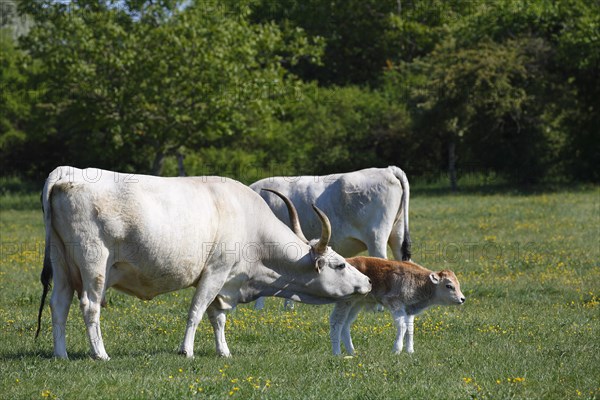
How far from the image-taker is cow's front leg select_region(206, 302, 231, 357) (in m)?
9.87

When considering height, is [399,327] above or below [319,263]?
below

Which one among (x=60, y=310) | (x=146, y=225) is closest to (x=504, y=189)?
(x=146, y=225)

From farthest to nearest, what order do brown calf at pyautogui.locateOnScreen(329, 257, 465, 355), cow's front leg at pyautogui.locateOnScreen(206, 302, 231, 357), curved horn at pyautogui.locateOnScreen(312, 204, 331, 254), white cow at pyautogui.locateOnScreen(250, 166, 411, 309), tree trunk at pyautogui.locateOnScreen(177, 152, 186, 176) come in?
1. tree trunk at pyautogui.locateOnScreen(177, 152, 186, 176)
2. white cow at pyautogui.locateOnScreen(250, 166, 411, 309)
3. brown calf at pyautogui.locateOnScreen(329, 257, 465, 355)
4. curved horn at pyautogui.locateOnScreen(312, 204, 331, 254)
5. cow's front leg at pyautogui.locateOnScreen(206, 302, 231, 357)

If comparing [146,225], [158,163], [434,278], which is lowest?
[158,163]

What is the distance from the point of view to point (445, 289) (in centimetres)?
1069

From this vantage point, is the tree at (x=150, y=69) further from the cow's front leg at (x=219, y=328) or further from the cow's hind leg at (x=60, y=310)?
the cow's hind leg at (x=60, y=310)

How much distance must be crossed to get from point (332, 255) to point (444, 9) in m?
40.8

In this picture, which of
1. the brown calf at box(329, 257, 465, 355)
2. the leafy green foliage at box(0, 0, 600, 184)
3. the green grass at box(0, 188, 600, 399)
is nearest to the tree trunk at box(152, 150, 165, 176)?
the leafy green foliage at box(0, 0, 600, 184)

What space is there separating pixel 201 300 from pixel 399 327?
7.36ft

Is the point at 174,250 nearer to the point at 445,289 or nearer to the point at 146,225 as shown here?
the point at 146,225

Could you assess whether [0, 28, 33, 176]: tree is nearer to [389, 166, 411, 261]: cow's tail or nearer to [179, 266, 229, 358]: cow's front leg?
[389, 166, 411, 261]: cow's tail

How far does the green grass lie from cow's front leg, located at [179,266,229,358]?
177mm

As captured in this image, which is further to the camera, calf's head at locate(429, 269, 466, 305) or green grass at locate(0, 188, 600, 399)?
calf's head at locate(429, 269, 466, 305)

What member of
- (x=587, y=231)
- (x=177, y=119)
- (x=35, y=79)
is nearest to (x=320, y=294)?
(x=587, y=231)
